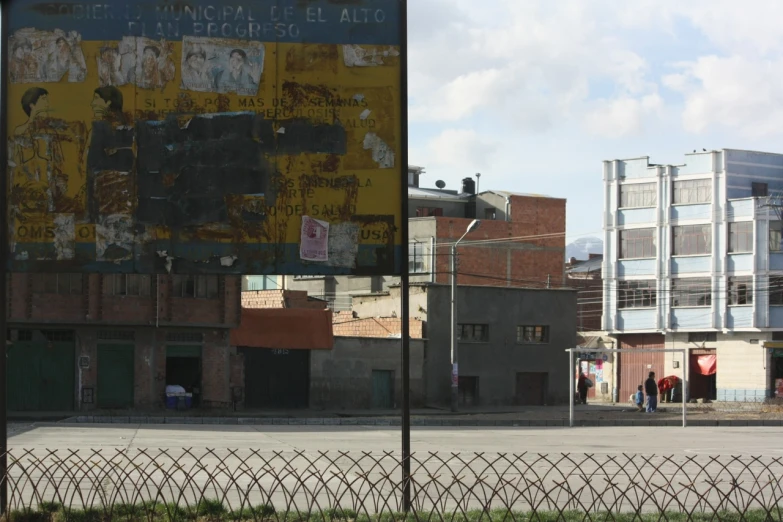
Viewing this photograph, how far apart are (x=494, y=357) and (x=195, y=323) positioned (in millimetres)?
14735

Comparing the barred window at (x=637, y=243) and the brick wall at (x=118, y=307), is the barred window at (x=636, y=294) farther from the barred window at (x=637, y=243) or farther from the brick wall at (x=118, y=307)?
the brick wall at (x=118, y=307)

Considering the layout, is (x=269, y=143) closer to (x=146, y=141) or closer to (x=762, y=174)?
(x=146, y=141)

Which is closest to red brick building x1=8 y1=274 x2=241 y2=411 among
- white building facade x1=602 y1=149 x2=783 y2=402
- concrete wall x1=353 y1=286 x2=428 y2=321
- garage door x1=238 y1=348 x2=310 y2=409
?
garage door x1=238 y1=348 x2=310 y2=409

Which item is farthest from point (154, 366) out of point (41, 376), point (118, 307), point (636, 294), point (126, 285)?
point (636, 294)

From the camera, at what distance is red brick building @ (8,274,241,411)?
128 ft

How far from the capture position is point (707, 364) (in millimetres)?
63531

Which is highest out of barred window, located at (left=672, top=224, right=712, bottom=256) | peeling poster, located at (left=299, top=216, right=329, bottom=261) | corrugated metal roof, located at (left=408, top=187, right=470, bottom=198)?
corrugated metal roof, located at (left=408, top=187, right=470, bottom=198)

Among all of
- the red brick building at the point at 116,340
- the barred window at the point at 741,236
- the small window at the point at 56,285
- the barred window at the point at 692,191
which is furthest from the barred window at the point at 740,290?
the small window at the point at 56,285

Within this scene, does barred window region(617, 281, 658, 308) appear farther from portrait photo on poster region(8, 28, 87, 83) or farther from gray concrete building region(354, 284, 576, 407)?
portrait photo on poster region(8, 28, 87, 83)

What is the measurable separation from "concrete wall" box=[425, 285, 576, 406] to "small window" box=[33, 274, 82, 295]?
51.0ft

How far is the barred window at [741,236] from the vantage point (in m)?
62.4

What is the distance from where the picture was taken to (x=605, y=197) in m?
68.1

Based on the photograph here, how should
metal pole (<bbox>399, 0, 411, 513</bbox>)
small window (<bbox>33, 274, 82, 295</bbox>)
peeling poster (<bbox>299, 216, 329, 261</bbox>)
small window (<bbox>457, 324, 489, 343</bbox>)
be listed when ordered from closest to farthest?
metal pole (<bbox>399, 0, 411, 513</bbox>)
peeling poster (<bbox>299, 216, 329, 261</bbox>)
small window (<bbox>33, 274, 82, 295</bbox>)
small window (<bbox>457, 324, 489, 343</bbox>)

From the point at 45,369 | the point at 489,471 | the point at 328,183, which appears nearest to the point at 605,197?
the point at 45,369
